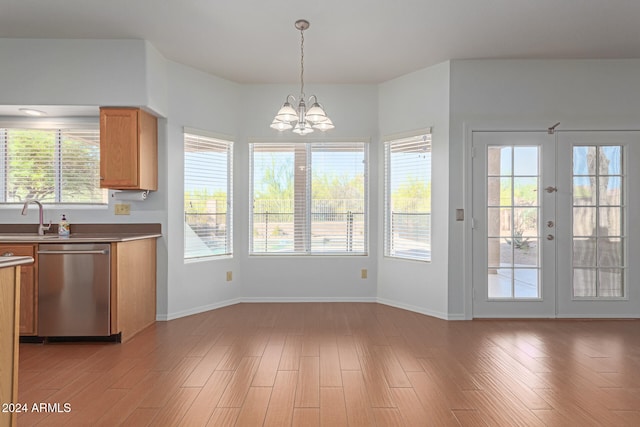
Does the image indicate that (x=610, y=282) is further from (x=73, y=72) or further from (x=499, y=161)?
(x=73, y=72)

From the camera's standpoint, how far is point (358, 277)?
4.92m

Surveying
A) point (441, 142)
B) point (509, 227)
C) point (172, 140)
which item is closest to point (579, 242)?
point (509, 227)

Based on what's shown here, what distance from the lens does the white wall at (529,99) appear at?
4.17 meters

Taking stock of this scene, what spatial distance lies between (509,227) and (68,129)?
5.06 metres

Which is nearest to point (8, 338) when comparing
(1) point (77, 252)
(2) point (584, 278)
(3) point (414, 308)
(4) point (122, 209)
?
(1) point (77, 252)

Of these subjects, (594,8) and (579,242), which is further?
(579,242)

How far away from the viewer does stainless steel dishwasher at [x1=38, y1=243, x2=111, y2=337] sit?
3.36 m

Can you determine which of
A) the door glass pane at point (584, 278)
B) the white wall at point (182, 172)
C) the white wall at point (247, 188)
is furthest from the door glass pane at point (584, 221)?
the white wall at point (182, 172)

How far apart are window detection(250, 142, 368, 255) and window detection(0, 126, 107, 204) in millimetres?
1858

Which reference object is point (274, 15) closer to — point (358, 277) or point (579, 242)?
point (358, 277)

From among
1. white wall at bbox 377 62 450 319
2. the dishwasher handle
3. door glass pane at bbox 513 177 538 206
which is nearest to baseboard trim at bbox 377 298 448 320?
white wall at bbox 377 62 450 319

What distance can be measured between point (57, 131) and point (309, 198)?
2.98 m

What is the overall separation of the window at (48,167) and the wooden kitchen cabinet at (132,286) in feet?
2.83

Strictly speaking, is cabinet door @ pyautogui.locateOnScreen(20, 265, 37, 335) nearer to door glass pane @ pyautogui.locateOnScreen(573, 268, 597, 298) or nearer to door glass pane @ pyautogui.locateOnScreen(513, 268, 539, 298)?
door glass pane @ pyautogui.locateOnScreen(513, 268, 539, 298)
